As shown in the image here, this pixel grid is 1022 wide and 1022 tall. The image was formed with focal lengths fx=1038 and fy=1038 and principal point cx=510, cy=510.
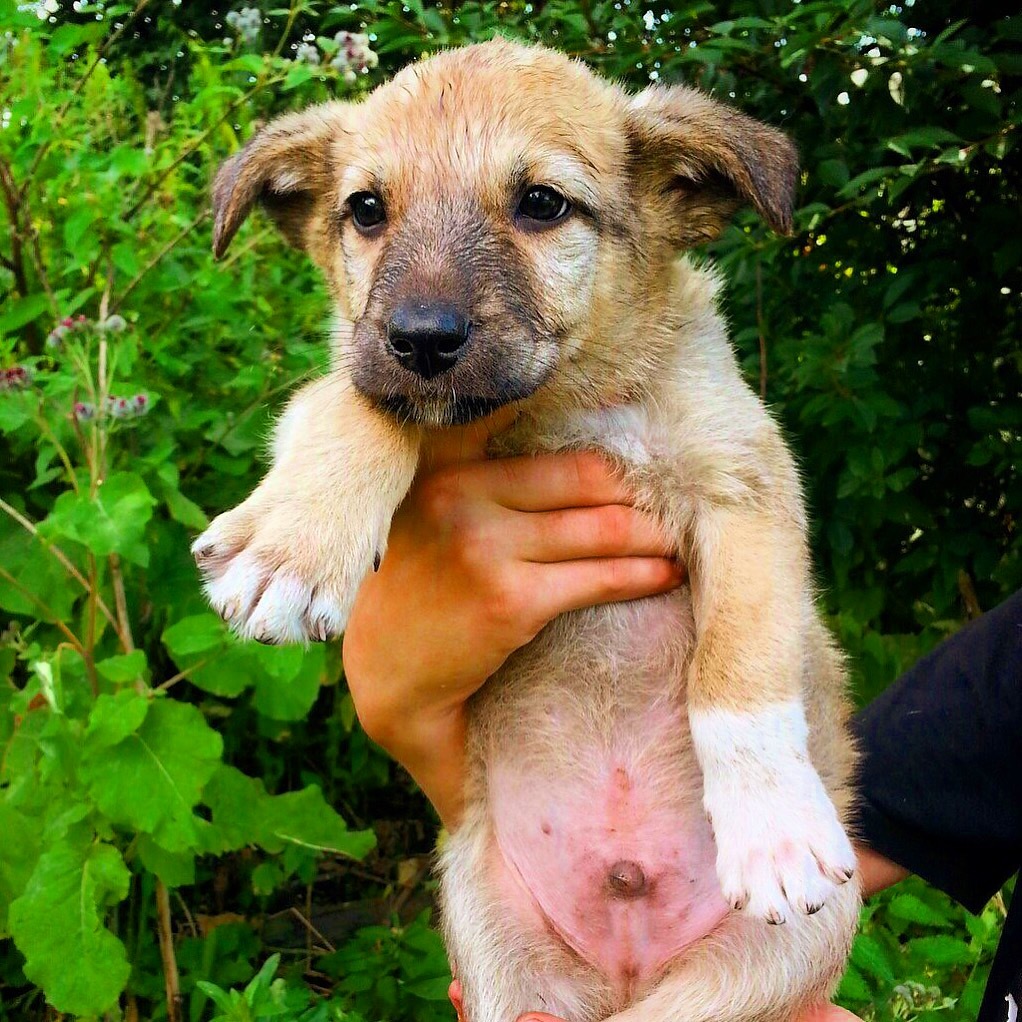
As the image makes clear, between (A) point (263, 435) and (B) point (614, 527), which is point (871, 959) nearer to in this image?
(B) point (614, 527)

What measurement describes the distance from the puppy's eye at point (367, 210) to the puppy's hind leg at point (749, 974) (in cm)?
165

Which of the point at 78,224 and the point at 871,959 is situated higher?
the point at 78,224

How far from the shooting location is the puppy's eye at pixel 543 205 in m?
2.19

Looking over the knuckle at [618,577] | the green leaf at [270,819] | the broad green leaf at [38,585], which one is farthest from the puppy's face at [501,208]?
the green leaf at [270,819]

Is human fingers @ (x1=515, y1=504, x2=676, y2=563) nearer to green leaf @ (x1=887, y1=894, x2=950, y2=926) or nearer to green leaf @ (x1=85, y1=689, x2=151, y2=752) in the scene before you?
green leaf @ (x1=85, y1=689, x2=151, y2=752)

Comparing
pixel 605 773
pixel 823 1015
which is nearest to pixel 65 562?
pixel 605 773

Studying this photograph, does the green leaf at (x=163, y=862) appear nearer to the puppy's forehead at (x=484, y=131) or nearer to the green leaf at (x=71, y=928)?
the green leaf at (x=71, y=928)

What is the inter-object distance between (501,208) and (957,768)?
1.61 metres

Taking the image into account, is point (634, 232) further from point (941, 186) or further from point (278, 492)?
point (941, 186)

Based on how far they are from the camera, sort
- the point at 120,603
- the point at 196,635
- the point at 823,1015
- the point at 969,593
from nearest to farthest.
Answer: the point at 823,1015 < the point at 196,635 < the point at 120,603 < the point at 969,593

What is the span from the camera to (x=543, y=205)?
2.21 meters

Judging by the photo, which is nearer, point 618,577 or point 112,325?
point 618,577

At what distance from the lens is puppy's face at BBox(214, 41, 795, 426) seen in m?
1.95

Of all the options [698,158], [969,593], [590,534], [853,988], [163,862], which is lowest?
[853,988]
